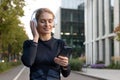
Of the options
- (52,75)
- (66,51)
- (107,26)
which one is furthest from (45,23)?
(107,26)

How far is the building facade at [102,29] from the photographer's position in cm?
6419

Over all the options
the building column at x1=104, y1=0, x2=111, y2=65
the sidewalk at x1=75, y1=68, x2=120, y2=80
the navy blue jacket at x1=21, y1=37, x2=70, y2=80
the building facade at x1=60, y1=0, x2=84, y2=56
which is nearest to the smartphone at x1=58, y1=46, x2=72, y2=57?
the navy blue jacket at x1=21, y1=37, x2=70, y2=80

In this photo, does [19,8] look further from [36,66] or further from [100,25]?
[36,66]

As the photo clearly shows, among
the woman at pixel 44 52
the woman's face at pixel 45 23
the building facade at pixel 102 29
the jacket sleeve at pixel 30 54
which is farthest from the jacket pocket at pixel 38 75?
the building facade at pixel 102 29

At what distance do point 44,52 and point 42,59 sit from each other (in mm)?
78

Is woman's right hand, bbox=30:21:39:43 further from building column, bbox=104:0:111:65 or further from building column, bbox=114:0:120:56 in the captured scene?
building column, bbox=104:0:111:65

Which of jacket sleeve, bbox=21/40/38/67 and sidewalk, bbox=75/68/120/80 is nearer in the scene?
jacket sleeve, bbox=21/40/38/67

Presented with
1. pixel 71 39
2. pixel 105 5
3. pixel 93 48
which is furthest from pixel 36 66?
pixel 71 39

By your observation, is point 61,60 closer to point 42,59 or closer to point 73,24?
point 42,59

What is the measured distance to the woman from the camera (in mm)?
3574

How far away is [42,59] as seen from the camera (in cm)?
365

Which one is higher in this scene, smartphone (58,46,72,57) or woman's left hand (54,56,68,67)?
smartphone (58,46,72,57)

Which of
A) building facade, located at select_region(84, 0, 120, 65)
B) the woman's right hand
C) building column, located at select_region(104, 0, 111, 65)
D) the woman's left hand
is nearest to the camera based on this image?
the woman's left hand

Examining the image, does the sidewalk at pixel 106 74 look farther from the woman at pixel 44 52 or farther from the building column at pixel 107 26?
the building column at pixel 107 26
